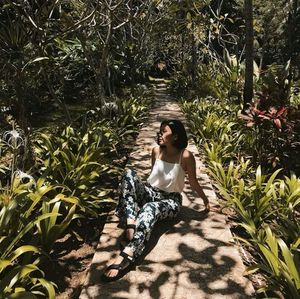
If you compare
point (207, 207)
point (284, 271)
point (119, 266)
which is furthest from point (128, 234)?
point (284, 271)

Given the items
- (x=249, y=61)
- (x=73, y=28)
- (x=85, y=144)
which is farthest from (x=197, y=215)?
(x=249, y=61)

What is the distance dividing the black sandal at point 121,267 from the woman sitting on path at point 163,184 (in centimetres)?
39

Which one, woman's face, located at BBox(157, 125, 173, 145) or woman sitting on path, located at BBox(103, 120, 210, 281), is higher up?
woman's face, located at BBox(157, 125, 173, 145)

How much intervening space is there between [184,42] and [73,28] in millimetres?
13186

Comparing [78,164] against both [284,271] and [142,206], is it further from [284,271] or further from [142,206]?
[284,271]

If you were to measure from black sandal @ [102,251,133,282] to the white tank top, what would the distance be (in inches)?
44.3

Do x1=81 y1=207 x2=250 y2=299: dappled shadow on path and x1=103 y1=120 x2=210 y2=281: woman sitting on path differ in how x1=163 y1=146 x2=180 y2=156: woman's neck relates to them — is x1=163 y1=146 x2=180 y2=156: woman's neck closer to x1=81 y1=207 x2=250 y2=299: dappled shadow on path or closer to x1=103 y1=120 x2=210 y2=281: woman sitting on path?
x1=103 y1=120 x2=210 y2=281: woman sitting on path

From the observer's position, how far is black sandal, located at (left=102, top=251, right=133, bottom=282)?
11.6 feet

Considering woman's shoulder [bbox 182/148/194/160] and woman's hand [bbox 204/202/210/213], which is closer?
woman's shoulder [bbox 182/148/194/160]

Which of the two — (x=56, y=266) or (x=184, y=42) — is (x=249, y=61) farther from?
(x=184, y=42)

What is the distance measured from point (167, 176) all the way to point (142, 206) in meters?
0.43

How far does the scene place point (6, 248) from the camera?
11.5 ft

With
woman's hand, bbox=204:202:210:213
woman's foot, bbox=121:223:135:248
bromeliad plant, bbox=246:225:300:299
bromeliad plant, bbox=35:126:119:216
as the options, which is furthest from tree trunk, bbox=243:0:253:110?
bromeliad plant, bbox=246:225:300:299

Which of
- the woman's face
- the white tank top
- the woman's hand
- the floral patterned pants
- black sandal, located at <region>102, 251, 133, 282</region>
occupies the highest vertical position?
the woman's face
